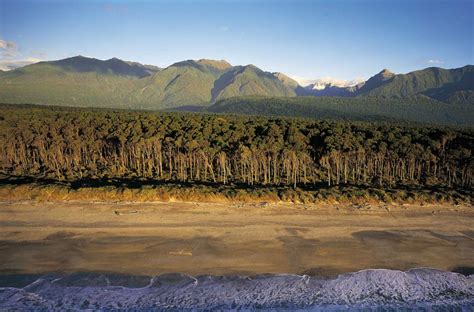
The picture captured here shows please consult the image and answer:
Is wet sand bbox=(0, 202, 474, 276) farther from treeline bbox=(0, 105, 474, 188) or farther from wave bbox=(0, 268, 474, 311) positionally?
treeline bbox=(0, 105, 474, 188)

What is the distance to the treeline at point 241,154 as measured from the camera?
1913 inches

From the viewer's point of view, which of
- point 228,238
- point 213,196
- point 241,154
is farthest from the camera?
point 241,154

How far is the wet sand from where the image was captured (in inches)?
941

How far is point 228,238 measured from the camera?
27531 mm

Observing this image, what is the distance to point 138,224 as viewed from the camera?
97.4ft

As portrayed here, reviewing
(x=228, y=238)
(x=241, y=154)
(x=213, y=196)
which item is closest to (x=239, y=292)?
(x=228, y=238)

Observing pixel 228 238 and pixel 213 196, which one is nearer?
pixel 228 238

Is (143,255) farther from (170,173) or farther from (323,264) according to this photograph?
(170,173)

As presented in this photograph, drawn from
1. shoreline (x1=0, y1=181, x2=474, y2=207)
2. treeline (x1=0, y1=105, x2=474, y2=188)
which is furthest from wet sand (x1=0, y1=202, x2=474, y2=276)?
treeline (x1=0, y1=105, x2=474, y2=188)

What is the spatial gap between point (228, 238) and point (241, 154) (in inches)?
827

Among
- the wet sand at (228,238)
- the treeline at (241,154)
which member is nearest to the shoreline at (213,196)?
the wet sand at (228,238)

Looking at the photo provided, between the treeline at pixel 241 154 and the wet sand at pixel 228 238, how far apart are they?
13.2 metres

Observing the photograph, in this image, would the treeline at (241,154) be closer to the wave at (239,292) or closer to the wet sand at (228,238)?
the wet sand at (228,238)

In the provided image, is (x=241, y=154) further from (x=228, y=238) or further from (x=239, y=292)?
(x=239, y=292)
